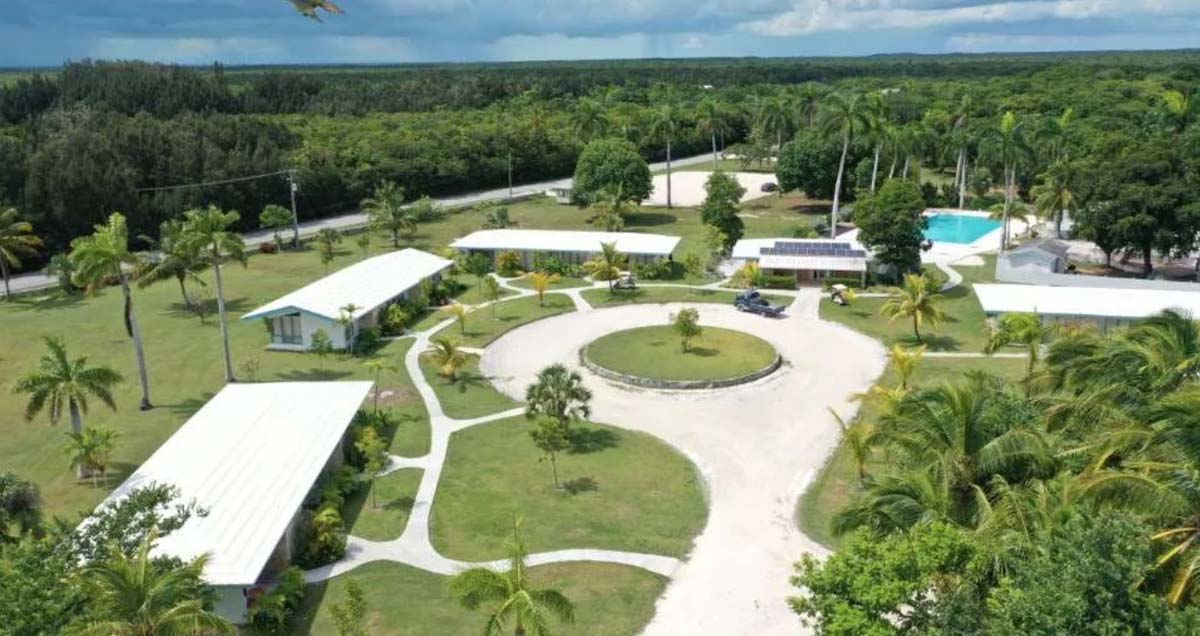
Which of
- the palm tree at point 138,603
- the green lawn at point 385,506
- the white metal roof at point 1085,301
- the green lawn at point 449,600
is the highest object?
the palm tree at point 138,603

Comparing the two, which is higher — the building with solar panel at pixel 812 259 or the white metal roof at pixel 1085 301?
the building with solar panel at pixel 812 259

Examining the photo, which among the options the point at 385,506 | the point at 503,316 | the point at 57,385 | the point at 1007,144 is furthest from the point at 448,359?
the point at 1007,144

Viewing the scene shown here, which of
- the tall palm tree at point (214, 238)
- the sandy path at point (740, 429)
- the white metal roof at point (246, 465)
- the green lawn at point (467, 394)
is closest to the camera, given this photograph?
→ the white metal roof at point (246, 465)

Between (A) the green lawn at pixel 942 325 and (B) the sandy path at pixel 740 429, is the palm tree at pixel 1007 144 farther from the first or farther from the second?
(B) the sandy path at pixel 740 429

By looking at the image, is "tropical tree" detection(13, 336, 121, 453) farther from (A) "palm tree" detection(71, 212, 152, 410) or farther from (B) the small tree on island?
(B) the small tree on island

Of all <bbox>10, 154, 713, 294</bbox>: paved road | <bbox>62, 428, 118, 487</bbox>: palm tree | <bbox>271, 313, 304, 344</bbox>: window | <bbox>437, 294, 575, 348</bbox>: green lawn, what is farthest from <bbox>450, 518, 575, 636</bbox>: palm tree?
<bbox>10, 154, 713, 294</bbox>: paved road

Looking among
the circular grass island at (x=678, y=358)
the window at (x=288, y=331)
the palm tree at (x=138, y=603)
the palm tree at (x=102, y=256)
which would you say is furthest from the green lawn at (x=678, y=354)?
the palm tree at (x=138, y=603)
